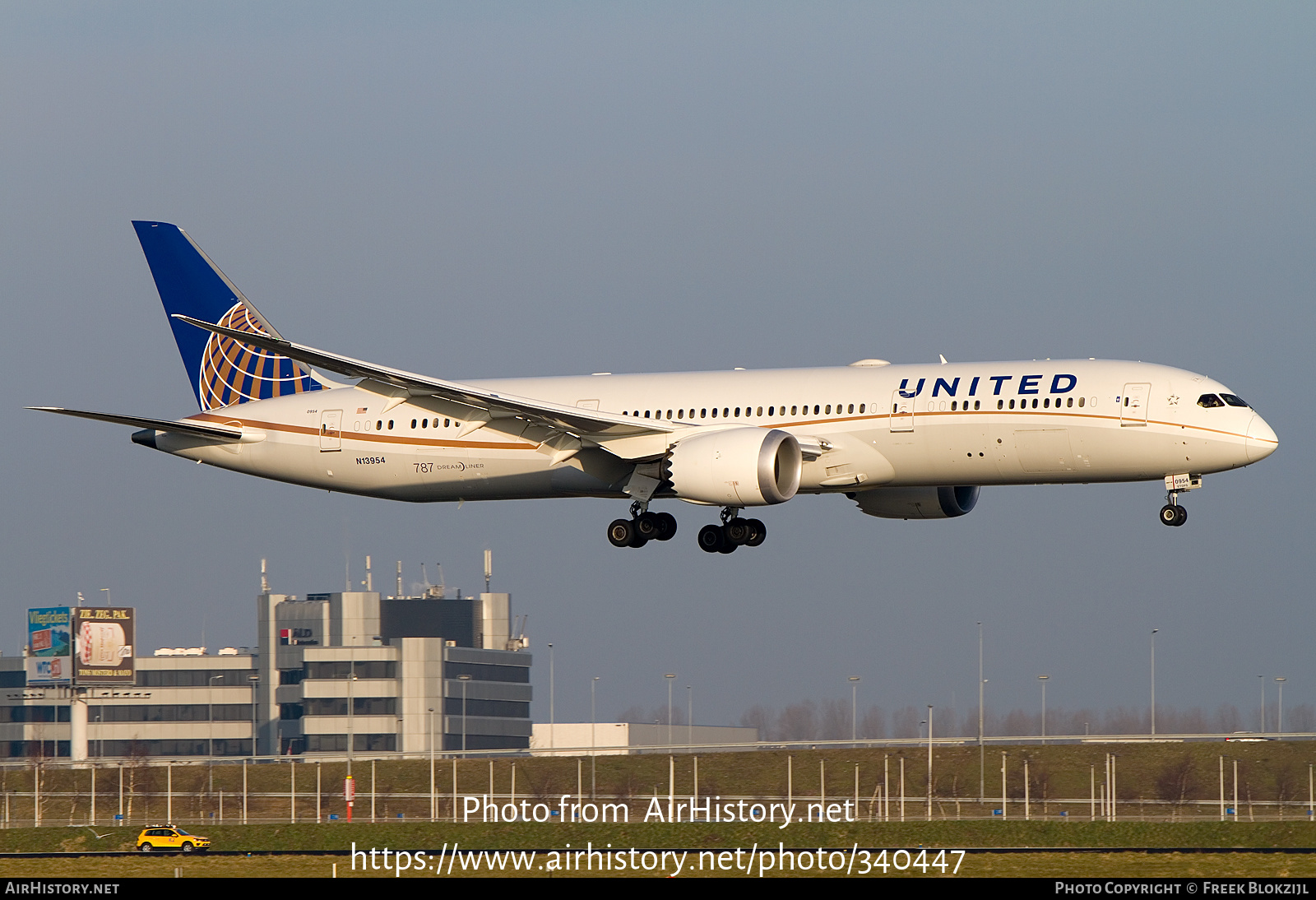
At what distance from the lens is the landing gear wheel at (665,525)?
53.6m

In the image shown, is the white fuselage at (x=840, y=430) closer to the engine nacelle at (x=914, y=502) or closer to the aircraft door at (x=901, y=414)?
the aircraft door at (x=901, y=414)

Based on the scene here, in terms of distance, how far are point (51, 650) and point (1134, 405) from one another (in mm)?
133534

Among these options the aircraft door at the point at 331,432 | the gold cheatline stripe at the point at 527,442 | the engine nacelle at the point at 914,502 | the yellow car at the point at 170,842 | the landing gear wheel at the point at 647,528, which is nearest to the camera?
the gold cheatline stripe at the point at 527,442

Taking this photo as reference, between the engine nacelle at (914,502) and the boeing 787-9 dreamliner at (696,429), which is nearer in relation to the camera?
the boeing 787-9 dreamliner at (696,429)

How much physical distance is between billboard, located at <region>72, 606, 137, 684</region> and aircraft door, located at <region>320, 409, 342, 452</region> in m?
112

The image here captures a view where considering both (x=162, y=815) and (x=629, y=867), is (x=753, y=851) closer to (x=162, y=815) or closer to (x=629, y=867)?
(x=629, y=867)

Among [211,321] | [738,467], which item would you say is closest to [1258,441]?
[738,467]

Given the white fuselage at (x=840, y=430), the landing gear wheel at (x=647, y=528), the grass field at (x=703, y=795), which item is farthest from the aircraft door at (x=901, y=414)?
the grass field at (x=703, y=795)

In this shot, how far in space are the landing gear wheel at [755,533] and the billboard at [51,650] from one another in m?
120

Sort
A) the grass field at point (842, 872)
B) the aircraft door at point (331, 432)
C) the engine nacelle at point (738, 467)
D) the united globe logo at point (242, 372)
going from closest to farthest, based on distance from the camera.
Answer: the grass field at point (842, 872), the engine nacelle at point (738, 467), the aircraft door at point (331, 432), the united globe logo at point (242, 372)

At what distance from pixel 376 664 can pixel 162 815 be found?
7522cm

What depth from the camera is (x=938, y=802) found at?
79750mm

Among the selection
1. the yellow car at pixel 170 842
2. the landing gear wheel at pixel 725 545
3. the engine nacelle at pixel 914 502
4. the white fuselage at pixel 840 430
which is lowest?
the yellow car at pixel 170 842
